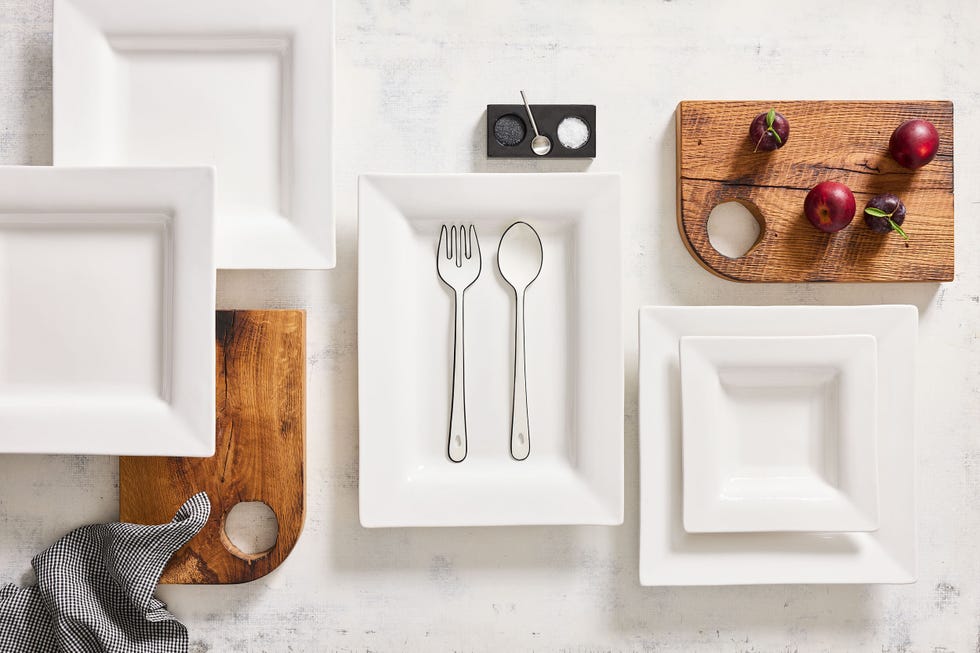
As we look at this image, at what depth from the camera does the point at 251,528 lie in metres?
0.91

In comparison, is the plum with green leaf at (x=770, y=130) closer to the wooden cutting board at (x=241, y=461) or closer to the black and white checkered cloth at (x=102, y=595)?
the wooden cutting board at (x=241, y=461)

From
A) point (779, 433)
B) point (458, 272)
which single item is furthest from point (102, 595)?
point (779, 433)

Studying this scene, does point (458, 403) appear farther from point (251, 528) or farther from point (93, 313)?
point (93, 313)

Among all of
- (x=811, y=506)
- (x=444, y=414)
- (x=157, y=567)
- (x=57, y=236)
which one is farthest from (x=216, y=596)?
(x=811, y=506)

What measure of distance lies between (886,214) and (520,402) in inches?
21.0

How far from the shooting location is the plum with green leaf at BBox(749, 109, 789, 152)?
845 millimetres

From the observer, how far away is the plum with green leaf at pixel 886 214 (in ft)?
2.80

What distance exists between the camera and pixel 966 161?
928 mm

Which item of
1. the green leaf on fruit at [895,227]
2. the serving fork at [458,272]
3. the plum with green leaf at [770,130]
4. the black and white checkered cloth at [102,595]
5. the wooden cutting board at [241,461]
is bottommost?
the black and white checkered cloth at [102,595]

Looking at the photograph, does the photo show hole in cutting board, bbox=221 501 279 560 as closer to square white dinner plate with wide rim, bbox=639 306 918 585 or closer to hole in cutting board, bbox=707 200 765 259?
square white dinner plate with wide rim, bbox=639 306 918 585

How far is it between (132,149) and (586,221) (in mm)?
607

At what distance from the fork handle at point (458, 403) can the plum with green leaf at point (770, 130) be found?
17.2 inches

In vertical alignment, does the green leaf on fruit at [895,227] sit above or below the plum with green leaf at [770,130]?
below

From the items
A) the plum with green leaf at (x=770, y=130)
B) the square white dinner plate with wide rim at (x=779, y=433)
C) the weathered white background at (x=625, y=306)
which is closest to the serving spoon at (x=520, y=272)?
the weathered white background at (x=625, y=306)
